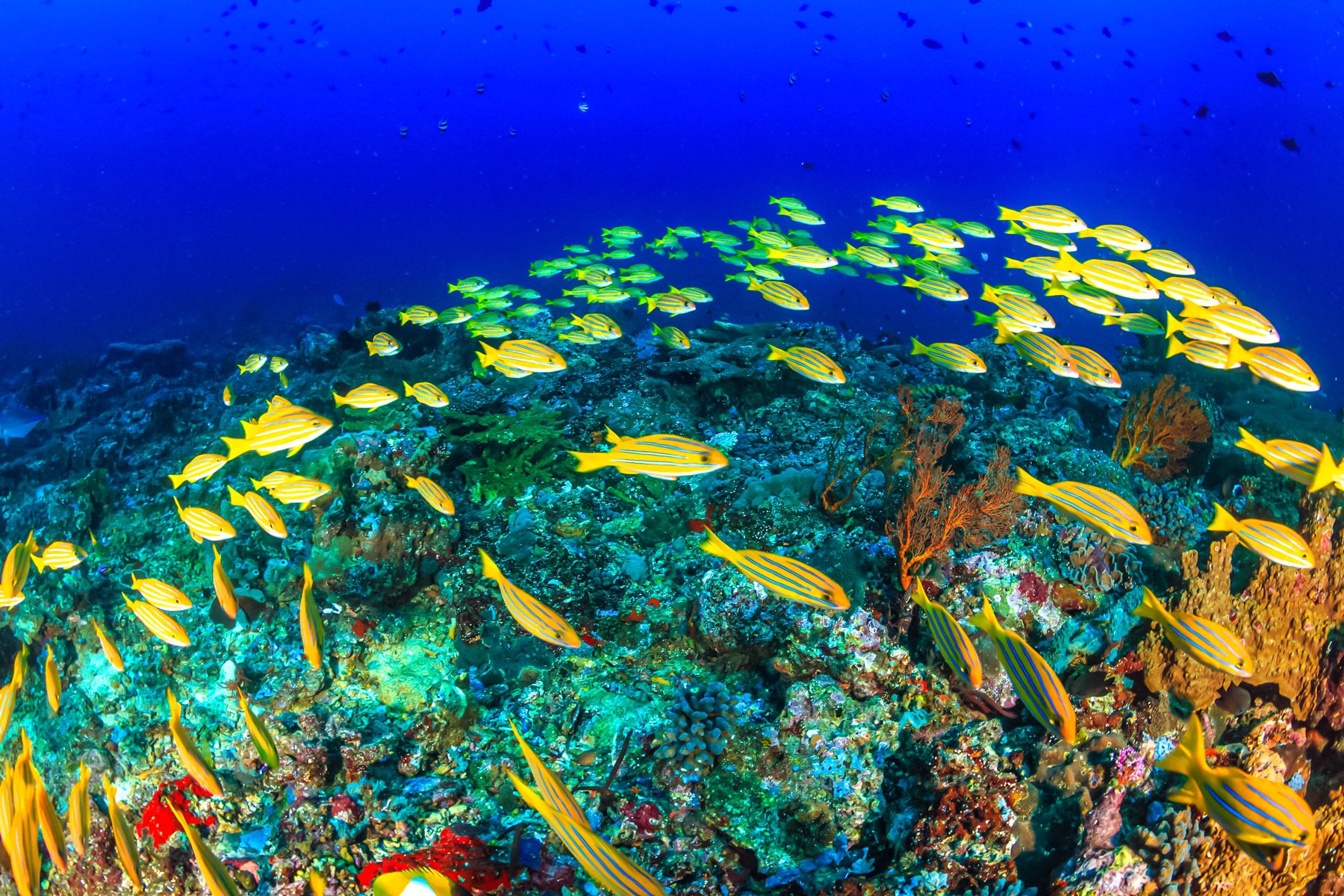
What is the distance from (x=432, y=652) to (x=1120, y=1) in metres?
149

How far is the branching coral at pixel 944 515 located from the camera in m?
4.14

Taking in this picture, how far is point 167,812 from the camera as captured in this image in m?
4.49

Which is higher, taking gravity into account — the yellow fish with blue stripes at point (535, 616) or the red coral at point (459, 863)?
the yellow fish with blue stripes at point (535, 616)

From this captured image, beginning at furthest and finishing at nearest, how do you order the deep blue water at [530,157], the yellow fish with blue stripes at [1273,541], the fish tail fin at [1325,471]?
1. the deep blue water at [530,157]
2. the fish tail fin at [1325,471]
3. the yellow fish with blue stripes at [1273,541]

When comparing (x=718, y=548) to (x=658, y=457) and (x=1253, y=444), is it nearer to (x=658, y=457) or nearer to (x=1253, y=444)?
(x=658, y=457)

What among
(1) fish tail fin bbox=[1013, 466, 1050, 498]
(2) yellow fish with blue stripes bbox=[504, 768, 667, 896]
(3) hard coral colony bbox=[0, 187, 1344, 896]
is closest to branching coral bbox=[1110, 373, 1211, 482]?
(3) hard coral colony bbox=[0, 187, 1344, 896]

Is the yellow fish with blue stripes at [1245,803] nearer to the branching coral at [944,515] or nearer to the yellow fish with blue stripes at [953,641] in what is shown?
the yellow fish with blue stripes at [953,641]

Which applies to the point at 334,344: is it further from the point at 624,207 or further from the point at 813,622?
the point at 624,207

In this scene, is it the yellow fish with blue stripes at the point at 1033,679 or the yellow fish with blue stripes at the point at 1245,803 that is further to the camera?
the yellow fish with blue stripes at the point at 1033,679

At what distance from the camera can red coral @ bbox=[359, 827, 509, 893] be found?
11.1 ft

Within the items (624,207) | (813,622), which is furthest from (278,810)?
(624,207)

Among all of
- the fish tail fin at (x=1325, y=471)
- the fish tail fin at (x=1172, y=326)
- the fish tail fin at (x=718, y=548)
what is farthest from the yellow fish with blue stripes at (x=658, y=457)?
the fish tail fin at (x=1172, y=326)

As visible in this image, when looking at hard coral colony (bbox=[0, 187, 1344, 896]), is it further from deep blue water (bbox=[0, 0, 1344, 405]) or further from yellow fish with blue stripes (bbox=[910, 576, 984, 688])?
deep blue water (bbox=[0, 0, 1344, 405])

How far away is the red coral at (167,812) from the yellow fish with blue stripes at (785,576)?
16.0 ft
